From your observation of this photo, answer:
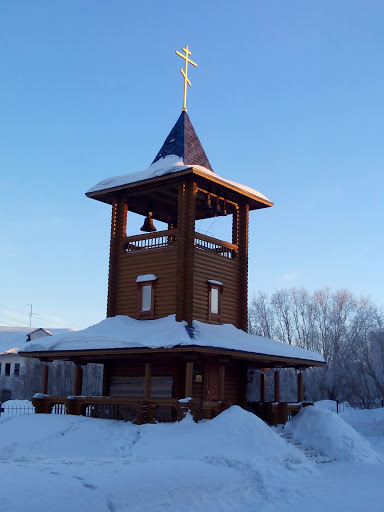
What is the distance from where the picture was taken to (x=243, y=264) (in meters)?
25.5

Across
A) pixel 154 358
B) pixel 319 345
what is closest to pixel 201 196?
pixel 154 358

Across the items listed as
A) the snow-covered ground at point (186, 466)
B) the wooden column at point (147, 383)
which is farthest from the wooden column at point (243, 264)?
the wooden column at point (147, 383)

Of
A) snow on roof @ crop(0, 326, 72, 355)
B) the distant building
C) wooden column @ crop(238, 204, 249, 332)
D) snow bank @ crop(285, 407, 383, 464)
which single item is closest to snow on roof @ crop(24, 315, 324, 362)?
wooden column @ crop(238, 204, 249, 332)

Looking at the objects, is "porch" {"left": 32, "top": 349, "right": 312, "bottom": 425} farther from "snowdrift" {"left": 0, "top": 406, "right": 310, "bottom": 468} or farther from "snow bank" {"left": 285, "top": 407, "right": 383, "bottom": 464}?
"snow bank" {"left": 285, "top": 407, "right": 383, "bottom": 464}

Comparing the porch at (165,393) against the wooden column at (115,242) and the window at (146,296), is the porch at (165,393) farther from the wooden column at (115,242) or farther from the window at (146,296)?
the wooden column at (115,242)

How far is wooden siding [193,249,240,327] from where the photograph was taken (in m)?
23.0

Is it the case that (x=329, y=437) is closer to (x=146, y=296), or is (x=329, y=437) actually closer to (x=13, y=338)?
(x=146, y=296)

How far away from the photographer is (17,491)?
9633mm

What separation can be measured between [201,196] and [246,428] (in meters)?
10.7

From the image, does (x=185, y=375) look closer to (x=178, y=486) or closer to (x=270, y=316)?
(x=178, y=486)

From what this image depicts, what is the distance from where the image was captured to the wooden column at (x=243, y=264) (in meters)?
25.2

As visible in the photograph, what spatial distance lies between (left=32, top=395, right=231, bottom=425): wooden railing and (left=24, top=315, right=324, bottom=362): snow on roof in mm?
1889

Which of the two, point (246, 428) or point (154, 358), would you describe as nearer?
point (246, 428)

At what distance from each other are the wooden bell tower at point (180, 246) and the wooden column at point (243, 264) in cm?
4
